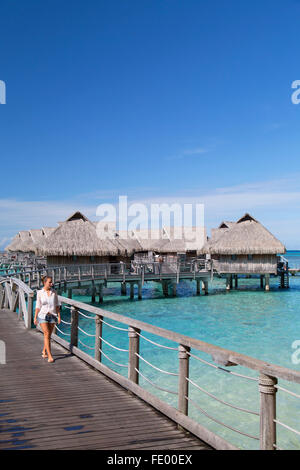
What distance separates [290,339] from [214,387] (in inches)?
288

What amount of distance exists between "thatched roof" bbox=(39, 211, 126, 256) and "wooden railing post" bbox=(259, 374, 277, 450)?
27.6 meters

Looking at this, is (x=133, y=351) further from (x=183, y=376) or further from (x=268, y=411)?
(x=268, y=411)

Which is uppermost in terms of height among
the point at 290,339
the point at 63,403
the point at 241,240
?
the point at 241,240

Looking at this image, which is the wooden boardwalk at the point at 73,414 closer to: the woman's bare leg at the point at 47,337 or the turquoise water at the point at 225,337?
the woman's bare leg at the point at 47,337

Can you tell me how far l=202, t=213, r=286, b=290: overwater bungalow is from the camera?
34.9m

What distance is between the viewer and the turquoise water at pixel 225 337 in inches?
376

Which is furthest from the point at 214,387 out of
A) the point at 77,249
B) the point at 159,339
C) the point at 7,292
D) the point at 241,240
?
the point at 241,240

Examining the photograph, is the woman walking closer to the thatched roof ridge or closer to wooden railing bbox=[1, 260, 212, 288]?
wooden railing bbox=[1, 260, 212, 288]

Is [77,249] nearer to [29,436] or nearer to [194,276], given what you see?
[194,276]

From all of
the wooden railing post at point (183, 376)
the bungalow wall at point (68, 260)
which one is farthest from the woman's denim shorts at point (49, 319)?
the bungalow wall at point (68, 260)

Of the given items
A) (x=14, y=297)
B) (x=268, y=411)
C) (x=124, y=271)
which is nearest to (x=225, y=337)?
(x=14, y=297)

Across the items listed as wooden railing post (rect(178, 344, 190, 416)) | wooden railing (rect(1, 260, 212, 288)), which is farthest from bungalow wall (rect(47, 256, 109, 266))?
wooden railing post (rect(178, 344, 190, 416))

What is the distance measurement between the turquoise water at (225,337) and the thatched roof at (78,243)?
3.70 m
